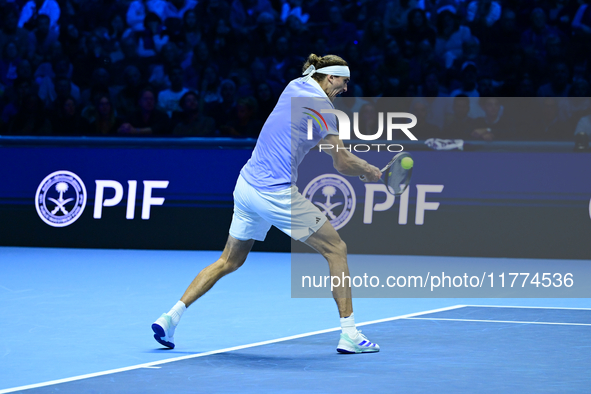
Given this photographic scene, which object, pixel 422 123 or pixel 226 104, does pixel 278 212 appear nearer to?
pixel 422 123

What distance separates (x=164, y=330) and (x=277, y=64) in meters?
7.22

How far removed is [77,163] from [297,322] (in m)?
5.64

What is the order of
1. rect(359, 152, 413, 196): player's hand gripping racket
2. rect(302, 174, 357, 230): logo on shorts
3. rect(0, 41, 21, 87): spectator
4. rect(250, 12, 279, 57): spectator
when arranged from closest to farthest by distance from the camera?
1. rect(359, 152, 413, 196): player's hand gripping racket
2. rect(302, 174, 357, 230): logo on shorts
3. rect(250, 12, 279, 57): spectator
4. rect(0, 41, 21, 87): spectator

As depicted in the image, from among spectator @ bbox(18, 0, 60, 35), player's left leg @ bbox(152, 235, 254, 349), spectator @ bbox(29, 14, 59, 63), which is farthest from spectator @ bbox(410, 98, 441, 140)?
player's left leg @ bbox(152, 235, 254, 349)

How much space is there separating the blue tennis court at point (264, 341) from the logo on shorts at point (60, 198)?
241 centimetres

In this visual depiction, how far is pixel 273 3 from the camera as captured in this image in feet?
41.5

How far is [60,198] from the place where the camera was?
11414 mm

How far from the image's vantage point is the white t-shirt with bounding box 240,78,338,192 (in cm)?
541

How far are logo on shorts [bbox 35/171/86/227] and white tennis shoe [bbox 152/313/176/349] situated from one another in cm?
627

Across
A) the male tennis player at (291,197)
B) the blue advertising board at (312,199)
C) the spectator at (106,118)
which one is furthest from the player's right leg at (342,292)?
the spectator at (106,118)

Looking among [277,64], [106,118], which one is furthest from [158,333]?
[277,64]

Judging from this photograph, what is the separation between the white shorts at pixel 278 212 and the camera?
5363mm

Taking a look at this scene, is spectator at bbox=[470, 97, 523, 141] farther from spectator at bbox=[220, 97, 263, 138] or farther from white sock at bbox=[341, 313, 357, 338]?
white sock at bbox=[341, 313, 357, 338]

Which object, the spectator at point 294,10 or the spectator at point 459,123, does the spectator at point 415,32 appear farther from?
the spectator at point 294,10
